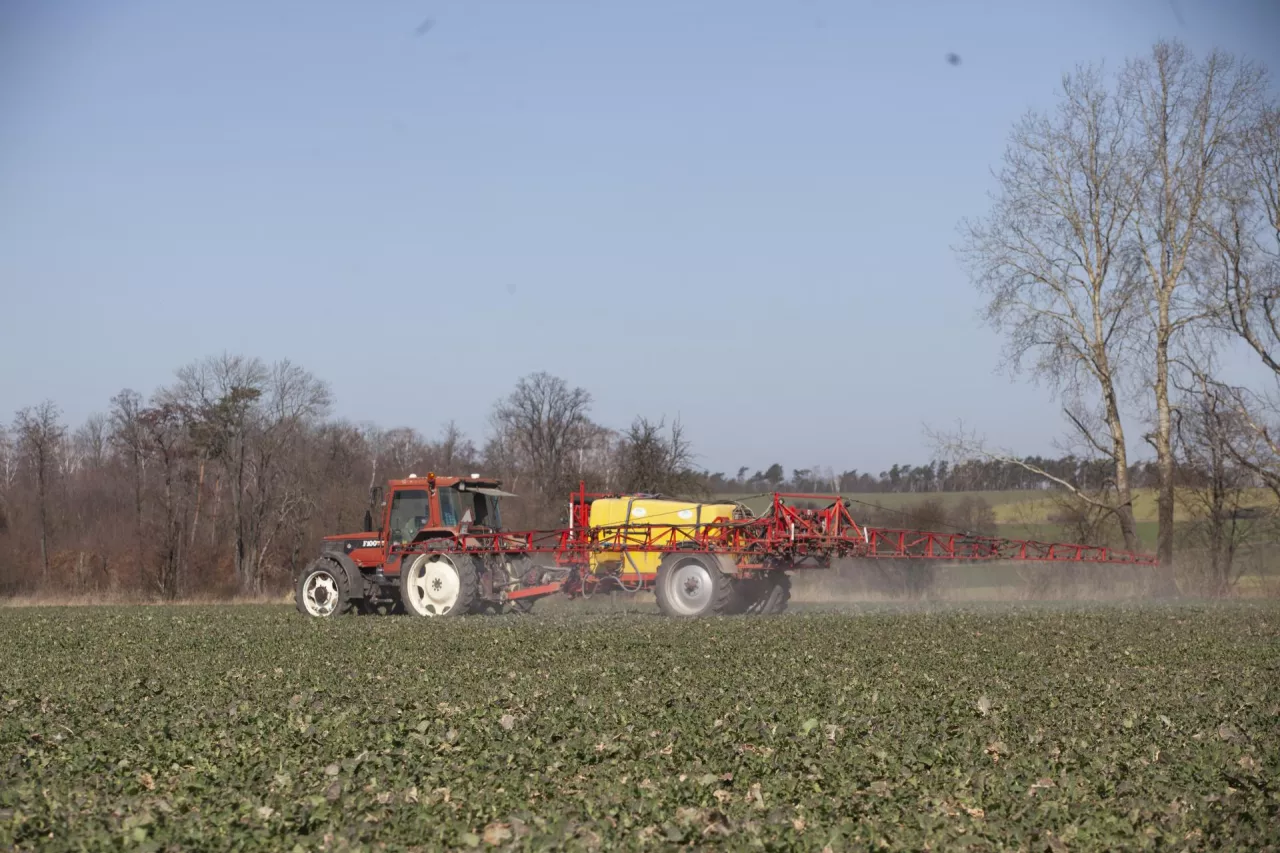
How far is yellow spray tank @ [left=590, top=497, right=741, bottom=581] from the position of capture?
72.6ft

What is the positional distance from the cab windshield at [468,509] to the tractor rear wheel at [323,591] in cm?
199

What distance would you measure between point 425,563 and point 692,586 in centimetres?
449

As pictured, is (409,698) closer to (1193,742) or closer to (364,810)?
(364,810)

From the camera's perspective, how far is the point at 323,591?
75.9 ft

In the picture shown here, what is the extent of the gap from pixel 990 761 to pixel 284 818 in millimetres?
4383

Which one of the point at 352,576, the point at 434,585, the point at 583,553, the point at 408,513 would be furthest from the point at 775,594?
the point at 352,576

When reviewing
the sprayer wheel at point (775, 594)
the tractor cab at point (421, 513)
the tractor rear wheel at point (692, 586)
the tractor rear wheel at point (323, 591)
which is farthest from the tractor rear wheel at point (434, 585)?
the sprayer wheel at point (775, 594)

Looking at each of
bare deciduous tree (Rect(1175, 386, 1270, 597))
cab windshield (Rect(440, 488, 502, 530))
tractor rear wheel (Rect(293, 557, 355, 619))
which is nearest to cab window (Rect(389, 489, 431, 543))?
cab windshield (Rect(440, 488, 502, 530))

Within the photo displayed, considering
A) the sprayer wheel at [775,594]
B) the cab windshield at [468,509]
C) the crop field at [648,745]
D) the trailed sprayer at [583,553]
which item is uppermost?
the cab windshield at [468,509]

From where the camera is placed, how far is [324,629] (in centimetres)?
1912

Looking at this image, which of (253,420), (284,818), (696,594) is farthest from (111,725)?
(253,420)

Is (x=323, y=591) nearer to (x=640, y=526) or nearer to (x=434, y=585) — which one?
(x=434, y=585)

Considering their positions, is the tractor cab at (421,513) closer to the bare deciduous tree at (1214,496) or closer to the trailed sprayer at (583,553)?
the trailed sprayer at (583,553)

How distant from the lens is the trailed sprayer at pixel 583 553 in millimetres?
21578
